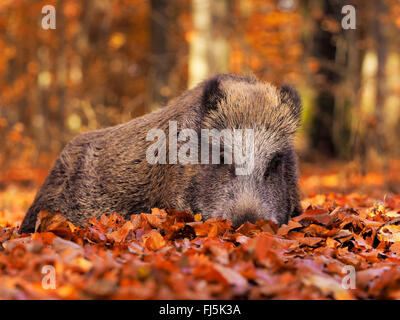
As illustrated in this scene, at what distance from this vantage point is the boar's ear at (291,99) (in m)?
5.71

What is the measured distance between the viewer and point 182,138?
545 cm

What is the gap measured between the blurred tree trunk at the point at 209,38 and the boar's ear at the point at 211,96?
6203 millimetres

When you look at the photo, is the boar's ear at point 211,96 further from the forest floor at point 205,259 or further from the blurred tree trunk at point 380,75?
the blurred tree trunk at point 380,75

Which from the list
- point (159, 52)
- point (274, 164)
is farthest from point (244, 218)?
point (159, 52)

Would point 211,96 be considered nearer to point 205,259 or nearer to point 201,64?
point 205,259

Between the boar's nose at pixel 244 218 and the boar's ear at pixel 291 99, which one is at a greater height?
the boar's ear at pixel 291 99

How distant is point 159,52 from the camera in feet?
51.4

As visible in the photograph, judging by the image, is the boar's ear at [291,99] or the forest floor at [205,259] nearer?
the forest floor at [205,259]

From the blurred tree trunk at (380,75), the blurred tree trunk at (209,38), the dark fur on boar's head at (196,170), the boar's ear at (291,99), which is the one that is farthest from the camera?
the blurred tree trunk at (209,38)

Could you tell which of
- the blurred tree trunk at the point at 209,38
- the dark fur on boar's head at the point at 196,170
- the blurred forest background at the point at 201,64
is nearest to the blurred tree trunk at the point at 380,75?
the blurred forest background at the point at 201,64

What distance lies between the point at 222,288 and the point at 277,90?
328 cm

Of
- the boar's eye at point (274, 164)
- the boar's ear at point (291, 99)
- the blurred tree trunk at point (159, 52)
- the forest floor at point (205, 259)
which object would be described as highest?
the blurred tree trunk at point (159, 52)

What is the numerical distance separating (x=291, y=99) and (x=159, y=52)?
10461mm

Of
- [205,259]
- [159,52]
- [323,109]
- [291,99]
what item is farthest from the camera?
[323,109]
